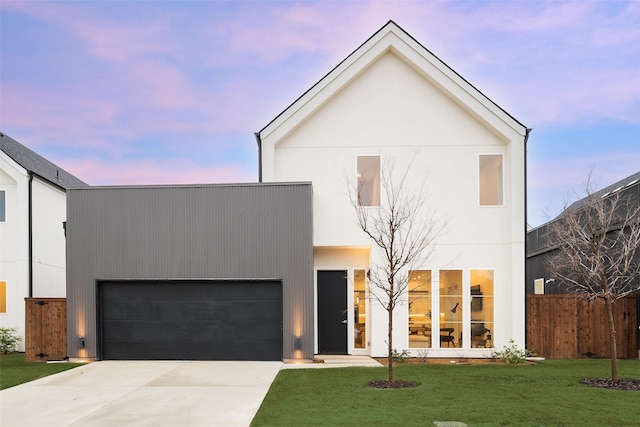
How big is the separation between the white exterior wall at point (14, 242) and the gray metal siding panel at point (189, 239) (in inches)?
166

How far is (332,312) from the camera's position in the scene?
15047 mm

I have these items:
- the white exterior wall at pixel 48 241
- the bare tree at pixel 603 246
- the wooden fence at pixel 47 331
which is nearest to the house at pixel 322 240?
the wooden fence at pixel 47 331

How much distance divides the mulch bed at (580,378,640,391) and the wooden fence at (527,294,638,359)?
390 centimetres

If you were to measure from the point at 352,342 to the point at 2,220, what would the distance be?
1225 centimetres

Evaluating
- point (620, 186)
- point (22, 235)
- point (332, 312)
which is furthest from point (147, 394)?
point (620, 186)

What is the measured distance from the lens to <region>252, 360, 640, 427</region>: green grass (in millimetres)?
7488

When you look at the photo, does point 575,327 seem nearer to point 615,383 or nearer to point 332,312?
point 615,383

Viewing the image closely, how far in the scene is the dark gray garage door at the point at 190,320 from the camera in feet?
46.1

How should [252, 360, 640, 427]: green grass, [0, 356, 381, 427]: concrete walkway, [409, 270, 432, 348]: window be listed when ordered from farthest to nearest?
[409, 270, 432, 348]: window < [0, 356, 381, 427]: concrete walkway < [252, 360, 640, 427]: green grass

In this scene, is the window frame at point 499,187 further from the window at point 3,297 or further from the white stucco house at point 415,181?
the window at point 3,297

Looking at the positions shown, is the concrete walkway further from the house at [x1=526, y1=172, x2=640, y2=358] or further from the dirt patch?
the house at [x1=526, y1=172, x2=640, y2=358]

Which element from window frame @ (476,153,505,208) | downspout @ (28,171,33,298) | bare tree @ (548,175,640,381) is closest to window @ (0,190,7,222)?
downspout @ (28,171,33,298)

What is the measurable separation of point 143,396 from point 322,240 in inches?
256

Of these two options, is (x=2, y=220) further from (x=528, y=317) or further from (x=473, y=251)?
(x=528, y=317)
